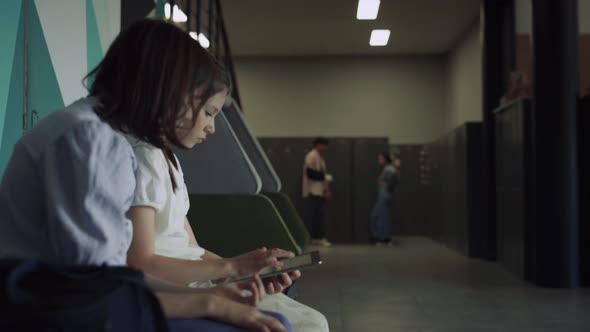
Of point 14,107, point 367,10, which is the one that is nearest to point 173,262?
point 14,107

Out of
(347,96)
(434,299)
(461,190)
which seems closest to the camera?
(434,299)

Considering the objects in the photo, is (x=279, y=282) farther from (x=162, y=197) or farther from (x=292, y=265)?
(x=162, y=197)

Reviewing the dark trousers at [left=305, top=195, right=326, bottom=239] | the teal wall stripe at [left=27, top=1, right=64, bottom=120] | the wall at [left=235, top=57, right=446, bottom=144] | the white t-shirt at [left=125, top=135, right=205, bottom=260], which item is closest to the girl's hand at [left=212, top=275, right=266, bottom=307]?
the white t-shirt at [left=125, top=135, right=205, bottom=260]

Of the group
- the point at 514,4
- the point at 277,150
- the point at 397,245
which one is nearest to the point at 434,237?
the point at 397,245

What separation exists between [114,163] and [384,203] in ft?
28.5

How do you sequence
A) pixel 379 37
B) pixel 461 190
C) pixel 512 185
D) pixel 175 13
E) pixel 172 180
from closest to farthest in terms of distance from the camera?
pixel 172 180
pixel 512 185
pixel 175 13
pixel 461 190
pixel 379 37

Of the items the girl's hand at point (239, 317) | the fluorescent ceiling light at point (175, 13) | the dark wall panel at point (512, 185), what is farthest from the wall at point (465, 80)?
the girl's hand at point (239, 317)

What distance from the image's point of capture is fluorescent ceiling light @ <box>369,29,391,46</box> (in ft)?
30.2

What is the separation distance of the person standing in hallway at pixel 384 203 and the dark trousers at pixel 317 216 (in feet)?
2.58

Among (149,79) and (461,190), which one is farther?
(461,190)

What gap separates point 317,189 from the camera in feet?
29.6

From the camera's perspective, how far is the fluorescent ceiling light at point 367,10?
7.56 metres

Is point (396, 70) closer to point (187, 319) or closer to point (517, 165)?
point (517, 165)

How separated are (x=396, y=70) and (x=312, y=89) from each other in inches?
57.9
